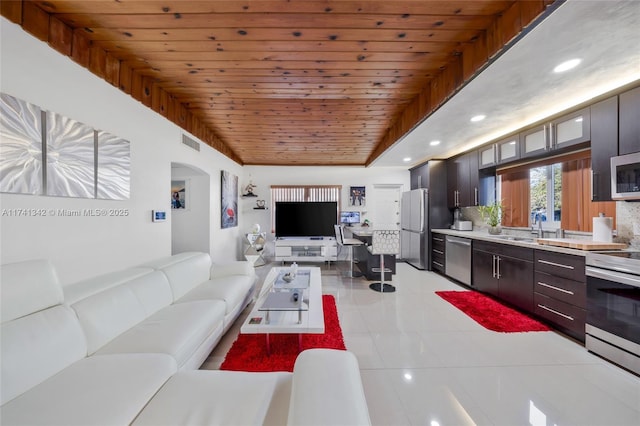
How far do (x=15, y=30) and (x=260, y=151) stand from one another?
337cm

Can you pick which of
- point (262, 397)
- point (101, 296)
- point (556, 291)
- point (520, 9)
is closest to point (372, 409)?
point (262, 397)

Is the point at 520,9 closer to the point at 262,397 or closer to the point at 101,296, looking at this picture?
the point at 262,397

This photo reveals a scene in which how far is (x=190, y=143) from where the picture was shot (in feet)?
10.2

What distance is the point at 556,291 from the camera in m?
2.29

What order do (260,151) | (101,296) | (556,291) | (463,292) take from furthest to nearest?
(260,151)
(463,292)
(556,291)
(101,296)

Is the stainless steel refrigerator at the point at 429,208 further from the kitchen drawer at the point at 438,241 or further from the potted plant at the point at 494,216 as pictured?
the potted plant at the point at 494,216

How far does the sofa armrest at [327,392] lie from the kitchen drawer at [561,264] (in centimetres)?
251

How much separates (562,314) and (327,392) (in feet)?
9.21

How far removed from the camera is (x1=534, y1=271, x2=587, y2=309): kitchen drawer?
6.82ft

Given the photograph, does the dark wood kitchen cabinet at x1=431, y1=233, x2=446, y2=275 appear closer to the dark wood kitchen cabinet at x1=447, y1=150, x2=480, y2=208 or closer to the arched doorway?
the dark wood kitchen cabinet at x1=447, y1=150, x2=480, y2=208

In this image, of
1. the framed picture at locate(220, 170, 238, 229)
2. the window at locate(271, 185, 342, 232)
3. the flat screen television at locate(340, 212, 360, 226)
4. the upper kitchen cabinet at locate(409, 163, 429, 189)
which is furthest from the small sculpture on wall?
the upper kitchen cabinet at locate(409, 163, 429, 189)

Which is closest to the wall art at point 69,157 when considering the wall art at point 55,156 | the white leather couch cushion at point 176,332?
the wall art at point 55,156

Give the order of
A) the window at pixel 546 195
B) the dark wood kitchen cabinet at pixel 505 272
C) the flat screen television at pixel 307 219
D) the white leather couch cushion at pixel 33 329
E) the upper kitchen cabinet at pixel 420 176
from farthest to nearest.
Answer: the flat screen television at pixel 307 219
the upper kitchen cabinet at pixel 420 176
the window at pixel 546 195
the dark wood kitchen cabinet at pixel 505 272
the white leather couch cushion at pixel 33 329

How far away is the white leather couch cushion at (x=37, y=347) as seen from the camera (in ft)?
3.13
